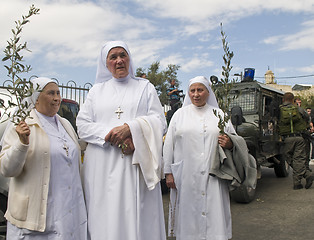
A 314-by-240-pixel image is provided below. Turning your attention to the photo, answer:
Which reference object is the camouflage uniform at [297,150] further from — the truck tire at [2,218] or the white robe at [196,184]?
the truck tire at [2,218]

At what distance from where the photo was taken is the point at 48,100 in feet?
9.67

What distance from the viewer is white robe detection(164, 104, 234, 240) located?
12.4ft

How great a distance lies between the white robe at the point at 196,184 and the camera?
149 inches

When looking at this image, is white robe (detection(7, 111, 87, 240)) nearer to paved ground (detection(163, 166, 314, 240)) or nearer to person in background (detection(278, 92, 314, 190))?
paved ground (detection(163, 166, 314, 240))

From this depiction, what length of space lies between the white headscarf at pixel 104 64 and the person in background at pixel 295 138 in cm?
607

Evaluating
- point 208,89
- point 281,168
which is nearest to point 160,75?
point 281,168

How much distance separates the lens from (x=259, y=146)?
805 centimetres

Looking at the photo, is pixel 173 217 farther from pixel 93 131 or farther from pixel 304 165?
pixel 304 165

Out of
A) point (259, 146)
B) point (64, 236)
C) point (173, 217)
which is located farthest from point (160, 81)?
point (64, 236)

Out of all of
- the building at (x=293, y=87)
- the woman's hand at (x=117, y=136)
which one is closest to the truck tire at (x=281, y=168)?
the woman's hand at (x=117, y=136)

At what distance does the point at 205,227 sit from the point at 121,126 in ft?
4.97

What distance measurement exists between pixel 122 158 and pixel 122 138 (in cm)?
19

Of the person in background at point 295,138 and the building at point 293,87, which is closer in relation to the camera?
the person in background at point 295,138

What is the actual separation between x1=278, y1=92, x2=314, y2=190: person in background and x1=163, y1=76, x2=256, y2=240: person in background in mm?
4994
